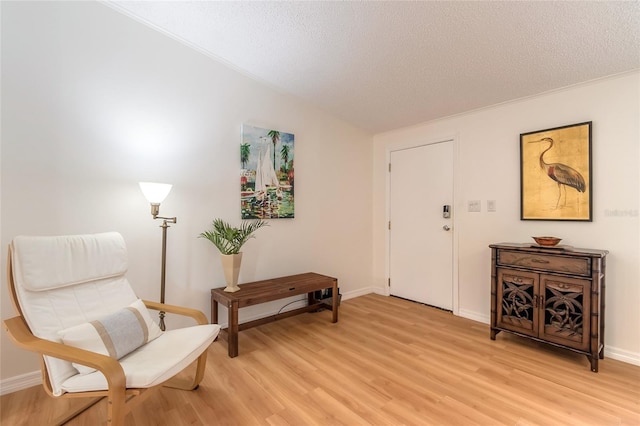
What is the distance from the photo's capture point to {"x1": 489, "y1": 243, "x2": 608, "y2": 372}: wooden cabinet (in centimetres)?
210

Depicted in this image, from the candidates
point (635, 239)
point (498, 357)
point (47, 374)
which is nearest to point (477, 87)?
point (635, 239)

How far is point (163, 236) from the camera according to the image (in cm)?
236

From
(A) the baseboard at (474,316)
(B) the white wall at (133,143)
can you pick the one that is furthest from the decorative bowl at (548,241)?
(B) the white wall at (133,143)

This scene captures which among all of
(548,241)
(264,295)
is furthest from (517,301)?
(264,295)

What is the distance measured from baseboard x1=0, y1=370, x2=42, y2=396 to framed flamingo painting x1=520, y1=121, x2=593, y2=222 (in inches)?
159

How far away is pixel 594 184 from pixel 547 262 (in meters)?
0.76

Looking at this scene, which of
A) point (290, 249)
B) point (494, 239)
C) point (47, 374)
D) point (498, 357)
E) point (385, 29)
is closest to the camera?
point (47, 374)

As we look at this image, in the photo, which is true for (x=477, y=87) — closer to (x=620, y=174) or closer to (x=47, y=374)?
(x=620, y=174)

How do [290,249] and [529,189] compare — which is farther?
[290,249]

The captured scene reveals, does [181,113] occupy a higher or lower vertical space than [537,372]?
higher

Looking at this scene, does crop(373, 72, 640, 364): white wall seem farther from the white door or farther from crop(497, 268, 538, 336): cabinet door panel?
crop(497, 268, 538, 336): cabinet door panel

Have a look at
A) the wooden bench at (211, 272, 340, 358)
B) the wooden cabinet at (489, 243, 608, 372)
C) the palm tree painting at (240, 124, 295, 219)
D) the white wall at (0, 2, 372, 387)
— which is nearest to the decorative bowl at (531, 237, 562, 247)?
the wooden cabinet at (489, 243, 608, 372)

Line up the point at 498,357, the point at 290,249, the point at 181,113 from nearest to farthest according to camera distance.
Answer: the point at 498,357 → the point at 181,113 → the point at 290,249

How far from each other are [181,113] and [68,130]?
0.82m
